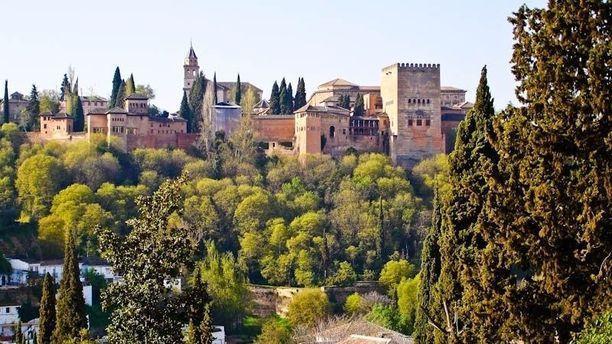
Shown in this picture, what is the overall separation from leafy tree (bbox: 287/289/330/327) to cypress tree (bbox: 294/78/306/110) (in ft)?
64.7

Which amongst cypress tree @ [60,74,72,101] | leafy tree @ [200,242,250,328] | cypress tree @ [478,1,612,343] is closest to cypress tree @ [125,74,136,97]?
cypress tree @ [60,74,72,101]

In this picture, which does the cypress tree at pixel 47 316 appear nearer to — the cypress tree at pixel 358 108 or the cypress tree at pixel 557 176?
the cypress tree at pixel 557 176

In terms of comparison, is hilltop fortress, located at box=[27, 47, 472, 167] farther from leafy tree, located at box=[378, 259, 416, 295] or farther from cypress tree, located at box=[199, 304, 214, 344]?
cypress tree, located at box=[199, 304, 214, 344]

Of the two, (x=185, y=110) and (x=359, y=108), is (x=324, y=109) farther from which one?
(x=185, y=110)

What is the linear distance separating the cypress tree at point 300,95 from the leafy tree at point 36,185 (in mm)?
15288

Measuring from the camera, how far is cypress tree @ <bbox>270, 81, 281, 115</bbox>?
67875mm

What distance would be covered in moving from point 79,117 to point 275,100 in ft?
34.8

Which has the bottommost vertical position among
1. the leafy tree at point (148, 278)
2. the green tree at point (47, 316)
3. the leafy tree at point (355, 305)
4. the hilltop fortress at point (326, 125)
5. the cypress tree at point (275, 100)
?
the leafy tree at point (355, 305)

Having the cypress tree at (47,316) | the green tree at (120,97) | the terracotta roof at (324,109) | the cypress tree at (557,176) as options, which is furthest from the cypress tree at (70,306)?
the green tree at (120,97)

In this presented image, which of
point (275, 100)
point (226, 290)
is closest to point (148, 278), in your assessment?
point (226, 290)

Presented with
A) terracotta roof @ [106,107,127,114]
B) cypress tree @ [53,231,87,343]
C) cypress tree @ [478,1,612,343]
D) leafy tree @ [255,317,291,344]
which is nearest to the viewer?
cypress tree @ [478,1,612,343]

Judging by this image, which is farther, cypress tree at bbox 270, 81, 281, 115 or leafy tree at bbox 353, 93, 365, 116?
cypress tree at bbox 270, 81, 281, 115

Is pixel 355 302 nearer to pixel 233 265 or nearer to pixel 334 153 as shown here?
pixel 233 265

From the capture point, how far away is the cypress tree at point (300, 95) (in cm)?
6831
